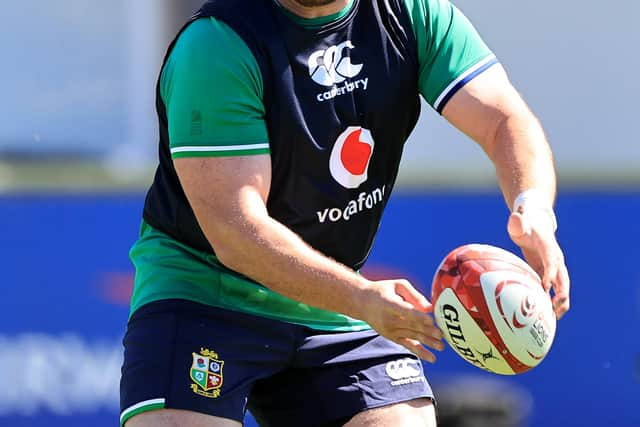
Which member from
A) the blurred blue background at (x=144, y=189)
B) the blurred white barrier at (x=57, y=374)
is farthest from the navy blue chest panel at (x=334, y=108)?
the blurred white barrier at (x=57, y=374)

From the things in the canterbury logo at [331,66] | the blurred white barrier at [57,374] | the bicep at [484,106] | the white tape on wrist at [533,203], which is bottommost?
the blurred white barrier at [57,374]

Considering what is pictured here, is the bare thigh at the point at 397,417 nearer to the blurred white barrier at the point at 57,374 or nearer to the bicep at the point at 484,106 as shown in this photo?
the bicep at the point at 484,106

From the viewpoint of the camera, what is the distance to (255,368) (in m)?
4.23

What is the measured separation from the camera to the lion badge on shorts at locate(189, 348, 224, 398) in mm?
4090

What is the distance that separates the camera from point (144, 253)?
4.37 metres

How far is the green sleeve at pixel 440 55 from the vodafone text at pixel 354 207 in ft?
1.12

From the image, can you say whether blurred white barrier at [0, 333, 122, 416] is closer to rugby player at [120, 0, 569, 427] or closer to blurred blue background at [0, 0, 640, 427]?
blurred blue background at [0, 0, 640, 427]

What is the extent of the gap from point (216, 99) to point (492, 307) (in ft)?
3.32

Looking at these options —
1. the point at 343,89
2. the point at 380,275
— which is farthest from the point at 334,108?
the point at 380,275

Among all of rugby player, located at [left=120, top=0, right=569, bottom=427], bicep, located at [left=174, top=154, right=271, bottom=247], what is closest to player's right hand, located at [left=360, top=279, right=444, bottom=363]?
rugby player, located at [left=120, top=0, right=569, bottom=427]

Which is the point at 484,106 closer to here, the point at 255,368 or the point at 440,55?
the point at 440,55

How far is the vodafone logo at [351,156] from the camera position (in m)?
4.22

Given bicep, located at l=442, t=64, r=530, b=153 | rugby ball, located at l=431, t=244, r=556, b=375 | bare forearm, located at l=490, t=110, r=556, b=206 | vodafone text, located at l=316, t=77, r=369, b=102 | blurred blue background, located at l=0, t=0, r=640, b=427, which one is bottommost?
blurred blue background, located at l=0, t=0, r=640, b=427

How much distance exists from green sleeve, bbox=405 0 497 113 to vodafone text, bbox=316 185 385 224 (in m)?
0.34
